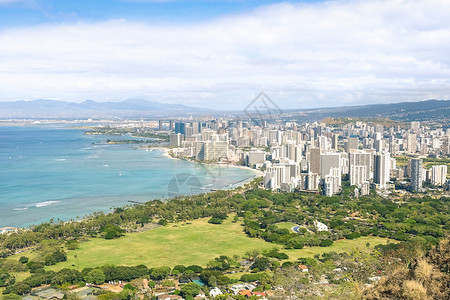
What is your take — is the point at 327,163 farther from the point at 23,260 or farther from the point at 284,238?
the point at 23,260

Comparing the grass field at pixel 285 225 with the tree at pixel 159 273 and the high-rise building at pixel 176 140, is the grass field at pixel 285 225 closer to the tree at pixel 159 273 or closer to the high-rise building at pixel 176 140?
the tree at pixel 159 273

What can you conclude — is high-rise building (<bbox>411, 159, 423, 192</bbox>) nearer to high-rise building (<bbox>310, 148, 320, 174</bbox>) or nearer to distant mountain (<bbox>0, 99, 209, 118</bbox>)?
high-rise building (<bbox>310, 148, 320, 174</bbox>)

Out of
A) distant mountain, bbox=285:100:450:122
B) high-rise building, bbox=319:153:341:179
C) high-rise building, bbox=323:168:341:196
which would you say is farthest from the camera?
distant mountain, bbox=285:100:450:122

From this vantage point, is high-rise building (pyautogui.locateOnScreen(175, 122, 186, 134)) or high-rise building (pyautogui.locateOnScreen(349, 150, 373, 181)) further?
high-rise building (pyautogui.locateOnScreen(175, 122, 186, 134))

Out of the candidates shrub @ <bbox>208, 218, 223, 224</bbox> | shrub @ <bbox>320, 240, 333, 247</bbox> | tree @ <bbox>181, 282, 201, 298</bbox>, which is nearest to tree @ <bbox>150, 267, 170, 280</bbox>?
tree @ <bbox>181, 282, 201, 298</bbox>

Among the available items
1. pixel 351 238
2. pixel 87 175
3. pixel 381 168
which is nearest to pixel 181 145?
pixel 87 175

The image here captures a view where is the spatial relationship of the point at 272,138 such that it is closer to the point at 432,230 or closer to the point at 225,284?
the point at 432,230

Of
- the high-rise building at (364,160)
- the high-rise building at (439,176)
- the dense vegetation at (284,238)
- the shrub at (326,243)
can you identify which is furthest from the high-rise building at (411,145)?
the shrub at (326,243)

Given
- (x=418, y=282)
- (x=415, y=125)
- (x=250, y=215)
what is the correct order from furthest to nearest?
(x=415, y=125)
(x=250, y=215)
(x=418, y=282)
